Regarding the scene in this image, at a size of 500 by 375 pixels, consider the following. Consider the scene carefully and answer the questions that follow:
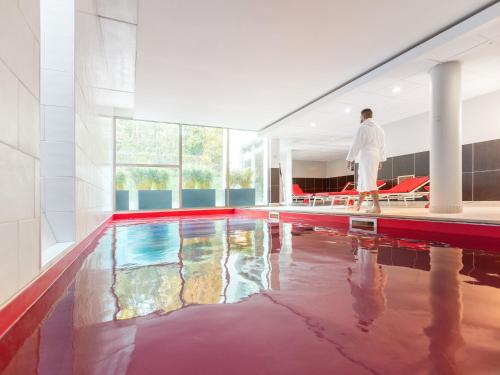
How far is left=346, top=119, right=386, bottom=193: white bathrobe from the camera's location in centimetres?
410

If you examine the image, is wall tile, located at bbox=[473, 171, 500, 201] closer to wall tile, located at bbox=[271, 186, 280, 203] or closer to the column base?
the column base

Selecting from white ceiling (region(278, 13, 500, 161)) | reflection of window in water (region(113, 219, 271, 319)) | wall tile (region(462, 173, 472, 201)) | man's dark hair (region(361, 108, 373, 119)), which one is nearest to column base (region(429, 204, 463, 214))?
man's dark hair (region(361, 108, 373, 119))

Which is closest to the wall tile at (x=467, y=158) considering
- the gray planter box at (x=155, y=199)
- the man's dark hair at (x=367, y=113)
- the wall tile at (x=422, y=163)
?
the wall tile at (x=422, y=163)

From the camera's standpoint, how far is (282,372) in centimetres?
69

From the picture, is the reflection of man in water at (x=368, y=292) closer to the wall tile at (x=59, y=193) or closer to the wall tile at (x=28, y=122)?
the wall tile at (x=28, y=122)

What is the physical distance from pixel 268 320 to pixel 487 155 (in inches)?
285

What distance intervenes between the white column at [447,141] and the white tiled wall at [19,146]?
4.84 m

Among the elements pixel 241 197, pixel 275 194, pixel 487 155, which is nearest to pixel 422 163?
pixel 487 155

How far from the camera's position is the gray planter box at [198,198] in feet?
28.0

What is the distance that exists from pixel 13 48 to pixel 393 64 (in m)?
4.86

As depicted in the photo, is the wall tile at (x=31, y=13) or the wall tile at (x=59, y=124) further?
the wall tile at (x=59, y=124)

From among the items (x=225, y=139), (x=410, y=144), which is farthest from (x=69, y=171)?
(x=410, y=144)

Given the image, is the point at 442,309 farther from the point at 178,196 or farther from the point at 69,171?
the point at 178,196

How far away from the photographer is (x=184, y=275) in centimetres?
159
